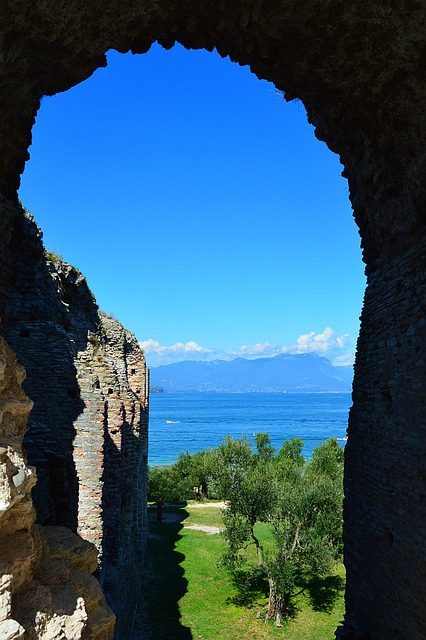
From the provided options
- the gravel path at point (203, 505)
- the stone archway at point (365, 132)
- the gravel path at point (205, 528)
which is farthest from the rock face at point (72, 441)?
the gravel path at point (203, 505)

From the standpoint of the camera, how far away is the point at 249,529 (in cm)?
1658

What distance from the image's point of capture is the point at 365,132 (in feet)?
21.7

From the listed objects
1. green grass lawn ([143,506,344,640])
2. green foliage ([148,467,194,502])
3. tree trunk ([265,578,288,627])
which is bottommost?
green foliage ([148,467,194,502])

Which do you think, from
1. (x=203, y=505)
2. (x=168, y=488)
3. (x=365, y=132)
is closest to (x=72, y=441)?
(x=365, y=132)

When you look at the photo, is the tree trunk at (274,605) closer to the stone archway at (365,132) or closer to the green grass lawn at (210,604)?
the green grass lawn at (210,604)

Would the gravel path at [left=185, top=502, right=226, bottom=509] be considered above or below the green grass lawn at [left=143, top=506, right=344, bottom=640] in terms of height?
below

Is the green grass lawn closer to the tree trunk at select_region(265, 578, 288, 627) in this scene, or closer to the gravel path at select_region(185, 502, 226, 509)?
the tree trunk at select_region(265, 578, 288, 627)

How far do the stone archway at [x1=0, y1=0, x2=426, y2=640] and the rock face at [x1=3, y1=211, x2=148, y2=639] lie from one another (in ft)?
7.83

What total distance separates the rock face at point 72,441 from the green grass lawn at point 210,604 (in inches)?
95.8

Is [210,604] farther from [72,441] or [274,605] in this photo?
[72,441]

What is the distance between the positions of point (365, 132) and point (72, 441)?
669 cm

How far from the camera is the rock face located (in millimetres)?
3492

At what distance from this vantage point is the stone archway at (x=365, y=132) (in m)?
4.89

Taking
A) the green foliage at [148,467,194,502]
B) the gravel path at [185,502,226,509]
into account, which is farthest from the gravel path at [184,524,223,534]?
the green foliage at [148,467,194,502]
